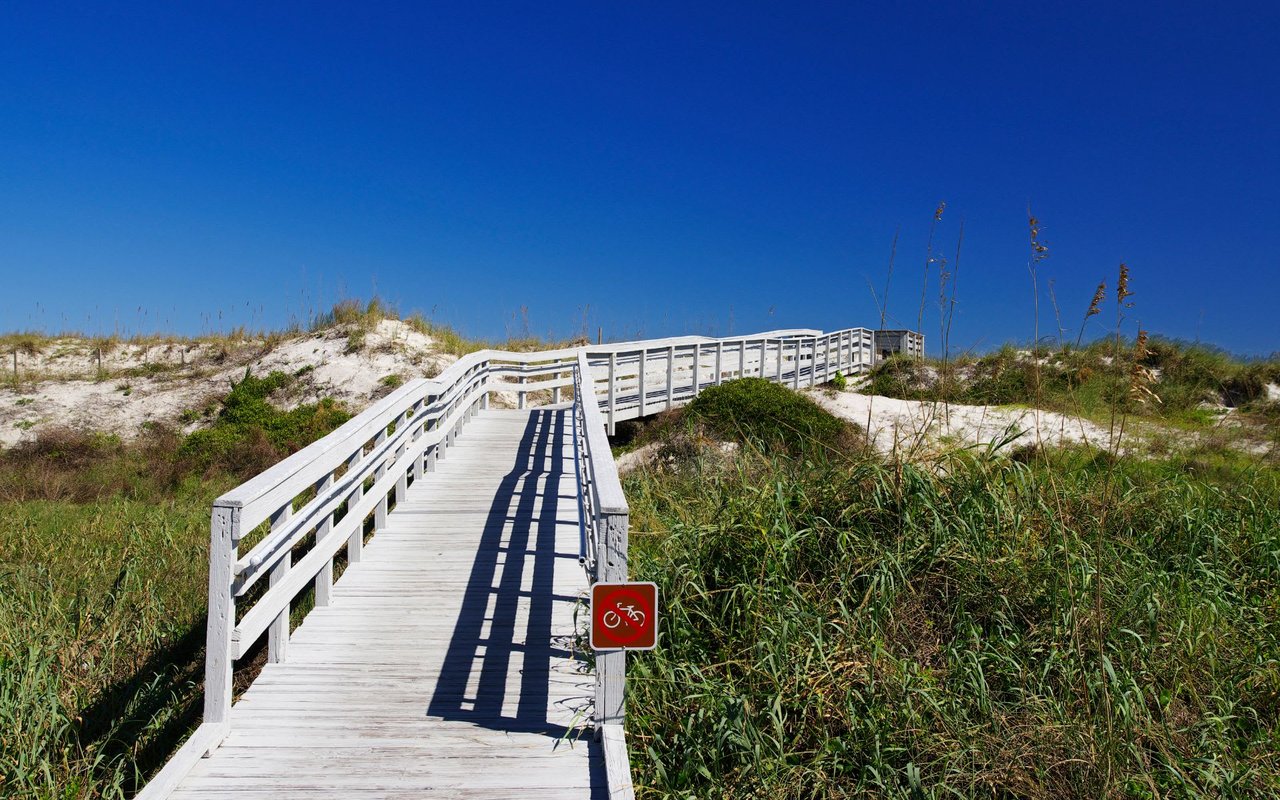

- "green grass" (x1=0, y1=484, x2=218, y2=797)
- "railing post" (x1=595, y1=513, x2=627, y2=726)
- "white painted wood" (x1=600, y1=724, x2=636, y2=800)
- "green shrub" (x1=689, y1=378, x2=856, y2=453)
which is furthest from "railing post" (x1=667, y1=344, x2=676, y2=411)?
"white painted wood" (x1=600, y1=724, x2=636, y2=800)

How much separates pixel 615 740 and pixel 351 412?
17401 millimetres

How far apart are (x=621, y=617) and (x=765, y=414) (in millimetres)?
11270

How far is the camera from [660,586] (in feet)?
19.9

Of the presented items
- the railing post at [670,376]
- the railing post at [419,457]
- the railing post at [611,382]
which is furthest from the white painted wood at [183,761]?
the railing post at [670,376]

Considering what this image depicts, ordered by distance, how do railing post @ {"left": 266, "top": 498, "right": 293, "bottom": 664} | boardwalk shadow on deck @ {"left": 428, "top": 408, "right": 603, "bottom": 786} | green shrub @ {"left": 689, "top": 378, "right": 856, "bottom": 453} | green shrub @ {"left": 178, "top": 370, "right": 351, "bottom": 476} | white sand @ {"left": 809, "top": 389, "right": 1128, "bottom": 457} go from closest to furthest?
boardwalk shadow on deck @ {"left": 428, "top": 408, "right": 603, "bottom": 786} < railing post @ {"left": 266, "top": 498, "right": 293, "bottom": 664} < white sand @ {"left": 809, "top": 389, "right": 1128, "bottom": 457} < green shrub @ {"left": 689, "top": 378, "right": 856, "bottom": 453} < green shrub @ {"left": 178, "top": 370, "right": 351, "bottom": 476}

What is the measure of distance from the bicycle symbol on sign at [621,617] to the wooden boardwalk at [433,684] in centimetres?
77

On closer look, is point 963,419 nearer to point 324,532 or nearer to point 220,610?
point 324,532

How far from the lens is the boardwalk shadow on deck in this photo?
200 inches

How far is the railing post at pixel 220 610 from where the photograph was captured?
4.63 metres

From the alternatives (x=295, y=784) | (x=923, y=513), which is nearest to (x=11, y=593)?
(x=295, y=784)

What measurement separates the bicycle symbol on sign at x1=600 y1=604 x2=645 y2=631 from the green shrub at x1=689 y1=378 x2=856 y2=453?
953cm

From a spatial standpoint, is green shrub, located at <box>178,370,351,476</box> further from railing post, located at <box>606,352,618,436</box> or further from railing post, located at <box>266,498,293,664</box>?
railing post, located at <box>266,498,293,664</box>

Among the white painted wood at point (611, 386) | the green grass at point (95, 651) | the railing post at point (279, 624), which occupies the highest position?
the white painted wood at point (611, 386)

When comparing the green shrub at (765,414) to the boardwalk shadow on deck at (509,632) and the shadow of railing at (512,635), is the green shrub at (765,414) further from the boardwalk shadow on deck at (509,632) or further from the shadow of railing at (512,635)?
the shadow of railing at (512,635)
